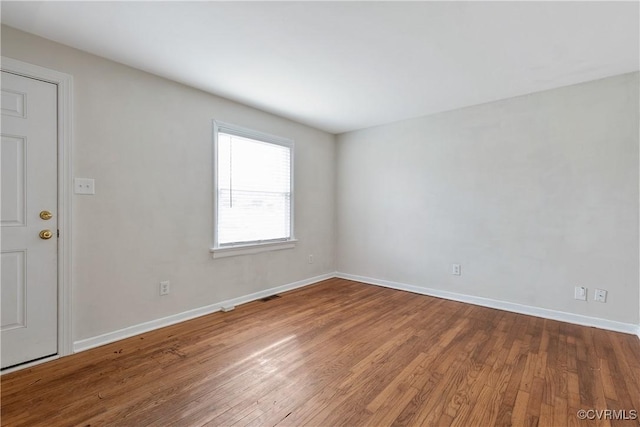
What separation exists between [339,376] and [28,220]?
2478mm

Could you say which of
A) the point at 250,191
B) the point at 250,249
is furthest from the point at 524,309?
the point at 250,191

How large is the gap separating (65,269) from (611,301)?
188 inches

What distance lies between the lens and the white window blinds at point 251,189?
3.34 meters

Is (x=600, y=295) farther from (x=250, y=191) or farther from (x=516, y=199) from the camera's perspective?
(x=250, y=191)

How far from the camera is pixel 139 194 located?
8.68 ft

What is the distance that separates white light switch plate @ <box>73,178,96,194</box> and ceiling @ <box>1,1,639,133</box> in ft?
3.42

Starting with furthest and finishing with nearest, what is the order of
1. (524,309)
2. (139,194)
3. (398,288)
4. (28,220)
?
(398,288) → (524,309) → (139,194) → (28,220)

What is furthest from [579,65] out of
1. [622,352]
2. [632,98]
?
[622,352]

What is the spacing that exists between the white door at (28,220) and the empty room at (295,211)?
0.05ft

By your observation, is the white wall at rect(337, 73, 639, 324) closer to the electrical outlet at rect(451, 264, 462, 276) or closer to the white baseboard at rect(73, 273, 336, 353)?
the electrical outlet at rect(451, 264, 462, 276)

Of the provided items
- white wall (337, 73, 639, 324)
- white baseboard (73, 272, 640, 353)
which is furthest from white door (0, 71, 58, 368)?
white wall (337, 73, 639, 324)

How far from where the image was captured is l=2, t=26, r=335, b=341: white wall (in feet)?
7.60

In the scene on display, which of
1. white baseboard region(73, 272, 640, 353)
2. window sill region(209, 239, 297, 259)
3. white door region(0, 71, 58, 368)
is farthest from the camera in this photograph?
window sill region(209, 239, 297, 259)

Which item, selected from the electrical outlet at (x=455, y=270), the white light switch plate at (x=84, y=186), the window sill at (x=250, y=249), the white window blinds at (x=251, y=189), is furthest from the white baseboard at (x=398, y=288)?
the white light switch plate at (x=84, y=186)
